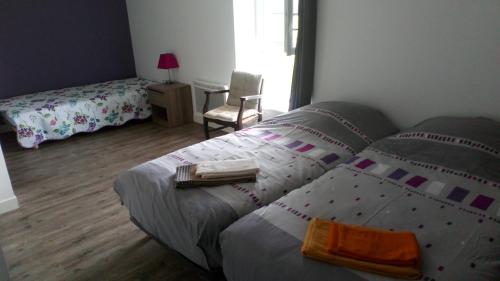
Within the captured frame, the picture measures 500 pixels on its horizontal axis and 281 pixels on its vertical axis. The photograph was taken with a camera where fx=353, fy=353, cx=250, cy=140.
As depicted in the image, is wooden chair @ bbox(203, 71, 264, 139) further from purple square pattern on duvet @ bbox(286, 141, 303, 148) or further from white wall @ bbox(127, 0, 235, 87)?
purple square pattern on duvet @ bbox(286, 141, 303, 148)

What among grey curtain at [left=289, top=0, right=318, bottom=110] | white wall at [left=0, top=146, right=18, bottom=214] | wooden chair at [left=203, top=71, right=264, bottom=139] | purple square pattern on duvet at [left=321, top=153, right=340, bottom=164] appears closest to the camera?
purple square pattern on duvet at [left=321, top=153, right=340, bottom=164]

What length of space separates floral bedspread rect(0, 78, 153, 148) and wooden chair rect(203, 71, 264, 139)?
1399 millimetres

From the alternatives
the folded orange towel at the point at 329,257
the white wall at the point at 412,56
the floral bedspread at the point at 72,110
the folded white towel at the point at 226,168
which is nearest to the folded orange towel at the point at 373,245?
the folded orange towel at the point at 329,257

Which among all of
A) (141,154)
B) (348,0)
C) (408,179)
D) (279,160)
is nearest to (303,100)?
(348,0)

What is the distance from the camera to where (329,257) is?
132cm

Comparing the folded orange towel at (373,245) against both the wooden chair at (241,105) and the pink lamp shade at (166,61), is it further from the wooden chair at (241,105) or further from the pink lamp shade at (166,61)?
the pink lamp shade at (166,61)

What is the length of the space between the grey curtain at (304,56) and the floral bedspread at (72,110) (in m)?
2.40

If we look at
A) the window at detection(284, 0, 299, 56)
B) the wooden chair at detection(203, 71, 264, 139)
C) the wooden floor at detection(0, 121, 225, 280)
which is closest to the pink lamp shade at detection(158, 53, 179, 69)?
the wooden floor at detection(0, 121, 225, 280)

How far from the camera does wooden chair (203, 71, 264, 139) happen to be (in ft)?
11.6

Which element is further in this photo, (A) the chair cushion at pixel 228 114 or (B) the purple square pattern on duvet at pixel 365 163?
(A) the chair cushion at pixel 228 114

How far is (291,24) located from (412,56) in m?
1.26

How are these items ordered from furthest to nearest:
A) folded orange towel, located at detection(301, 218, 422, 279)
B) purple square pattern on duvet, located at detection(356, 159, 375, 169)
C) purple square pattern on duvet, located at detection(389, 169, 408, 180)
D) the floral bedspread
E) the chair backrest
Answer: the floral bedspread < the chair backrest < purple square pattern on duvet, located at detection(356, 159, 375, 169) < purple square pattern on duvet, located at detection(389, 169, 408, 180) < folded orange towel, located at detection(301, 218, 422, 279)

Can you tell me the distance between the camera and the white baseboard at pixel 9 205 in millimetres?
2725

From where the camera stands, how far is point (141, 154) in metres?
3.77
